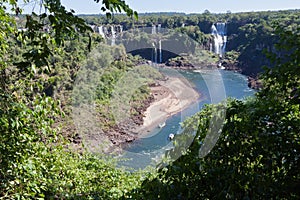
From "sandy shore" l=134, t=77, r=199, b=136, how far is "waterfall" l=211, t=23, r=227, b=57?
13741 millimetres

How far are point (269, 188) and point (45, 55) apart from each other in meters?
1.26

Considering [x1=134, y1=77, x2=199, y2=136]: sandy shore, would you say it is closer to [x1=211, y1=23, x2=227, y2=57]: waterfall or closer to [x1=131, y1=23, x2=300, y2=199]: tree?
[x1=131, y1=23, x2=300, y2=199]: tree

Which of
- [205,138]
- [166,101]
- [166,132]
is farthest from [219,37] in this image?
[205,138]

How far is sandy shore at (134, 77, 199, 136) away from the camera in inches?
643

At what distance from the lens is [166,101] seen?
743 inches

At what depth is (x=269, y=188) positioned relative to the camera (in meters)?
1.67

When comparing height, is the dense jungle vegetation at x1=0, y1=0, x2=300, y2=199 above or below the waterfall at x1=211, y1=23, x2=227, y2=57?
above

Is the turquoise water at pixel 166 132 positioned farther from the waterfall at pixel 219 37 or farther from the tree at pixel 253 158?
the waterfall at pixel 219 37

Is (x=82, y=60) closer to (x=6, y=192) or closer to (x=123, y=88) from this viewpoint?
(x=123, y=88)

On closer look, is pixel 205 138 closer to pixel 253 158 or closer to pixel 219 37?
pixel 253 158

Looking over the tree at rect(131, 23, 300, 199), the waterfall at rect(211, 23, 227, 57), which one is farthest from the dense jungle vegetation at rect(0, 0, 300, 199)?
the waterfall at rect(211, 23, 227, 57)

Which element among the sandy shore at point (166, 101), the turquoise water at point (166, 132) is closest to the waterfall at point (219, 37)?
the turquoise water at point (166, 132)

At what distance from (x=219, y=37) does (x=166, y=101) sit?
1986cm

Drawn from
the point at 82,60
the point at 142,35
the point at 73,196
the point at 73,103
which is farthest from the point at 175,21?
the point at 73,196
